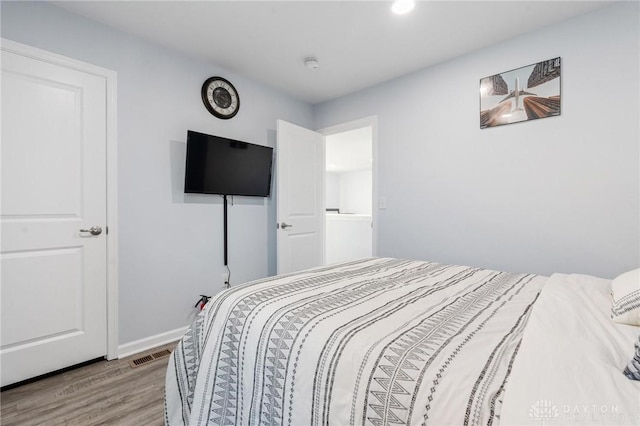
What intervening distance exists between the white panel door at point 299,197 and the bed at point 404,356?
167 cm

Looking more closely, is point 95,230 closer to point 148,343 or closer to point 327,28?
point 148,343

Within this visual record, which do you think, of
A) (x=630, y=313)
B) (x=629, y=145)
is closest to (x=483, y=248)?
(x=629, y=145)

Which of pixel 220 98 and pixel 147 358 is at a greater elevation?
pixel 220 98

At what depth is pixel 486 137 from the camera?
2.47 meters

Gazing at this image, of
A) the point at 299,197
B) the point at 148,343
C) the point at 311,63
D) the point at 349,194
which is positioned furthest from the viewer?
the point at 349,194

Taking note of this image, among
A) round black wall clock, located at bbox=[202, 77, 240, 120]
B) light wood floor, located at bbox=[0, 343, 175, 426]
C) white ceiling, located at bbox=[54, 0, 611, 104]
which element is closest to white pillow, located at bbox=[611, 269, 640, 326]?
white ceiling, located at bbox=[54, 0, 611, 104]

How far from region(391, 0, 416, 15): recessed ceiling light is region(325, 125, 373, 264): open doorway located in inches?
51.8

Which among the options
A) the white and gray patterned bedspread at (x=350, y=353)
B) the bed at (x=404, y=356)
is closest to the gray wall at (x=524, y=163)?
the bed at (x=404, y=356)

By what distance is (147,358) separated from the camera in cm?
224

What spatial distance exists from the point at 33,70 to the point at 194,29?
107 centimetres

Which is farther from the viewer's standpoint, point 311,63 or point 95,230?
point 311,63

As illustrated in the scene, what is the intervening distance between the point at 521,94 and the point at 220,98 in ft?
8.54

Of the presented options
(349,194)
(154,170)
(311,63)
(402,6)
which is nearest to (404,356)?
(402,6)

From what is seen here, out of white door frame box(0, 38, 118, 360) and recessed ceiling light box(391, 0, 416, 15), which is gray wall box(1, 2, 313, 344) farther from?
recessed ceiling light box(391, 0, 416, 15)
